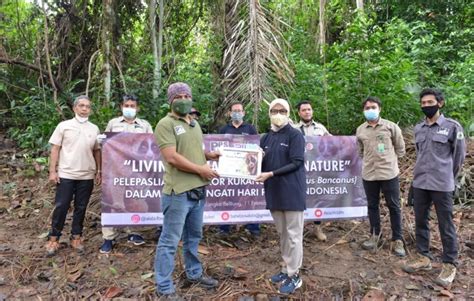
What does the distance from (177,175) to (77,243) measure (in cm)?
200

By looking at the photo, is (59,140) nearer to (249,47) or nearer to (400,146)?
(249,47)

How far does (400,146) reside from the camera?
4.51m

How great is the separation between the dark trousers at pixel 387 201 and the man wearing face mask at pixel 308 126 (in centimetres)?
67

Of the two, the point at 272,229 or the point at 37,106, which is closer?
the point at 272,229

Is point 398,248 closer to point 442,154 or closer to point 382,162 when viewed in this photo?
point 382,162

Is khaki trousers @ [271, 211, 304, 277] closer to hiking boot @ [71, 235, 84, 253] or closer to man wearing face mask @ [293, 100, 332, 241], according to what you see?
man wearing face mask @ [293, 100, 332, 241]

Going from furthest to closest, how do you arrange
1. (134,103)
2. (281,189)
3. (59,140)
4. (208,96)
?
1. (208,96)
2. (134,103)
3. (59,140)
4. (281,189)

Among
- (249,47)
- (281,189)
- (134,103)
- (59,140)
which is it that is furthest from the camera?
(249,47)

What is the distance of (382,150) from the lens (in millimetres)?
4449

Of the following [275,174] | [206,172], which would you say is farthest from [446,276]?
[206,172]

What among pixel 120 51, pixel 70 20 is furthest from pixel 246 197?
pixel 70 20

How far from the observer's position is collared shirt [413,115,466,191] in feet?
12.8

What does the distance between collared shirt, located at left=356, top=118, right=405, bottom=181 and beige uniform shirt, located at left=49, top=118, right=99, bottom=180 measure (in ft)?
10.5

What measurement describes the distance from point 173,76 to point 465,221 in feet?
18.1
